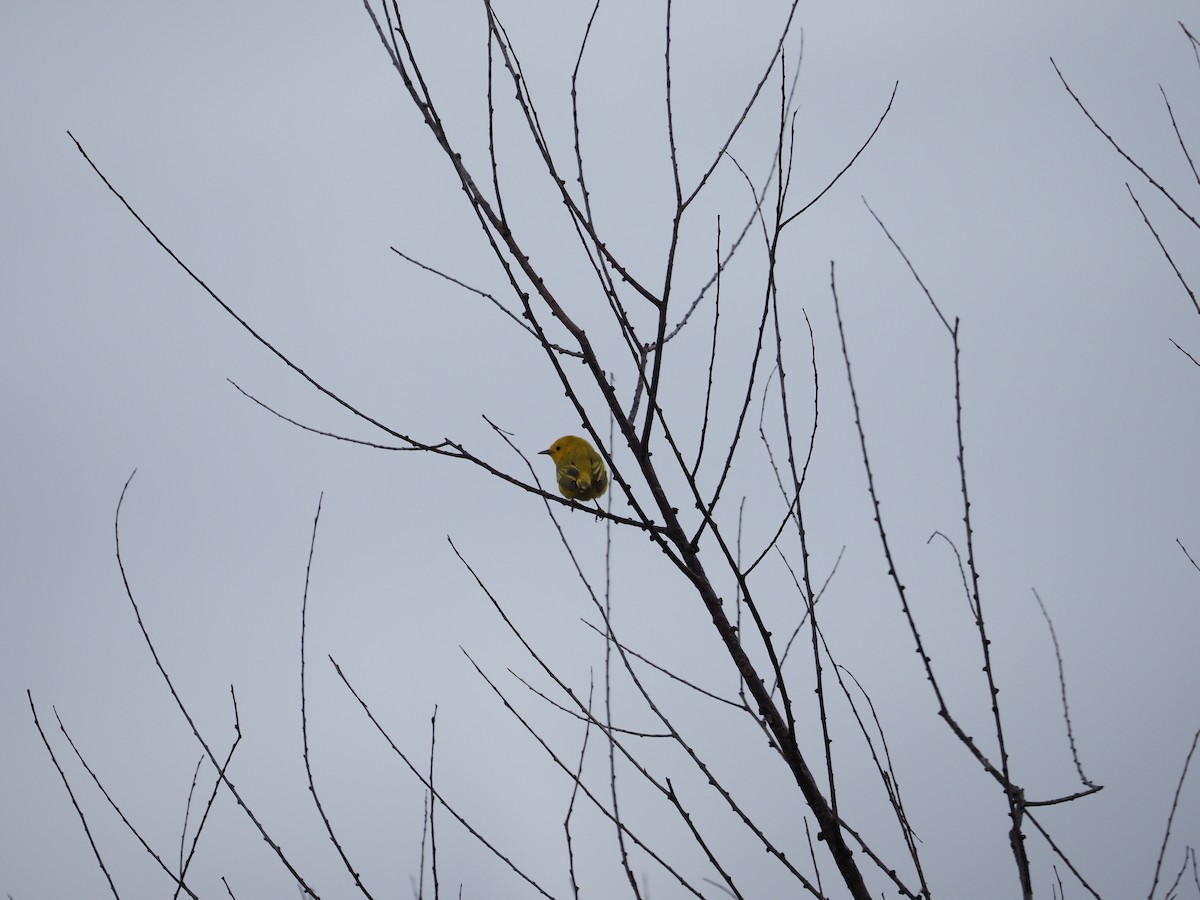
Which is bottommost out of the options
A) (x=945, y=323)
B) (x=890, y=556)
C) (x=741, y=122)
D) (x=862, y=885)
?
(x=862, y=885)

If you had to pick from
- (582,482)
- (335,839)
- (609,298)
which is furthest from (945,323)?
(582,482)

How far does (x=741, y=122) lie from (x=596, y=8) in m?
0.46

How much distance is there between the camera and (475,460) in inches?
83.6

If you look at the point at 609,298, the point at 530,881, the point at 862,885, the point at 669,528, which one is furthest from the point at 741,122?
the point at 530,881

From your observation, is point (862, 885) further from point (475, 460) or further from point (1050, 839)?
point (475, 460)

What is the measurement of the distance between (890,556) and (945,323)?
0.69m

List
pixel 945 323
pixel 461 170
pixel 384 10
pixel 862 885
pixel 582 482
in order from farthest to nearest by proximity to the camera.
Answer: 1. pixel 582 482
2. pixel 945 323
3. pixel 384 10
4. pixel 461 170
5. pixel 862 885

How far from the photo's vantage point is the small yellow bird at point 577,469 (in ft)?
23.9

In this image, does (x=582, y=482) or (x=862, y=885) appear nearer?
(x=862, y=885)

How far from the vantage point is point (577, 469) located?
24.8 ft

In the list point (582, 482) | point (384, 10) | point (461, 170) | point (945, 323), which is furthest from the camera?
point (582, 482)

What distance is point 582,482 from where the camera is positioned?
7293mm

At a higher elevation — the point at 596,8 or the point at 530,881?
the point at 596,8

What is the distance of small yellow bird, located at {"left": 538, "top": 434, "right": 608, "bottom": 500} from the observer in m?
7.28
